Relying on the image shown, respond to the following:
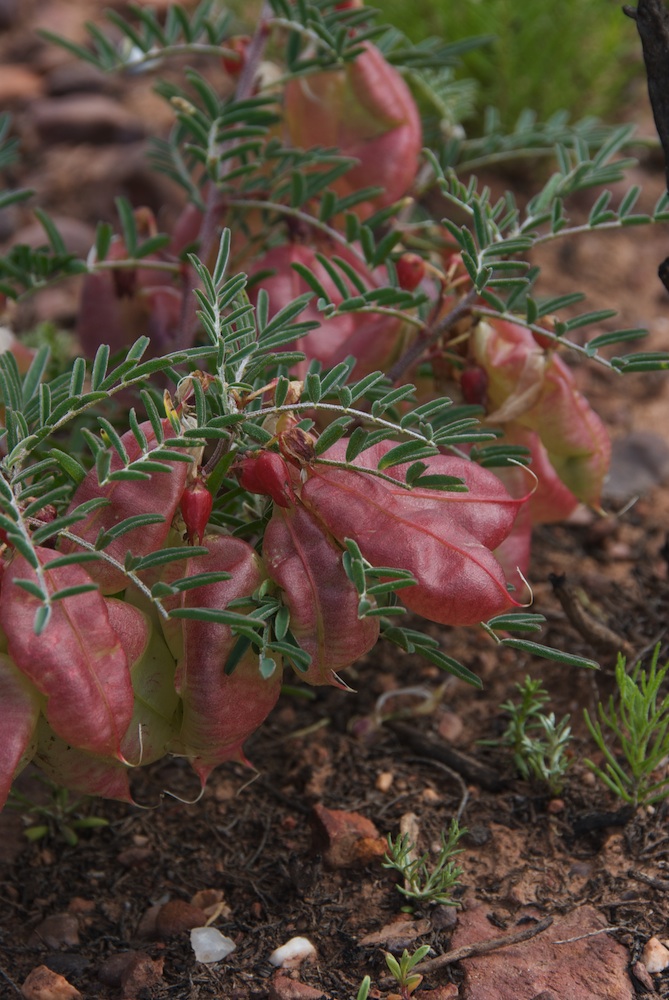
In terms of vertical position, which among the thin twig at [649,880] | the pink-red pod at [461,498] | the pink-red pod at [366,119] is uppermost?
the pink-red pod at [366,119]

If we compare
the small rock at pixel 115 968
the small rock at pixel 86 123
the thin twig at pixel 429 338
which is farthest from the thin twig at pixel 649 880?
the small rock at pixel 86 123

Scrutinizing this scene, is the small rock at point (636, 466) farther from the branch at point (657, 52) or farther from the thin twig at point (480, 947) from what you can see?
the thin twig at point (480, 947)

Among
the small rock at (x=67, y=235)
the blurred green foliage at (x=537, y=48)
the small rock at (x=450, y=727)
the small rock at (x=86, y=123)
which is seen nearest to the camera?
the small rock at (x=450, y=727)

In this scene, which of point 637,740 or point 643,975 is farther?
point 637,740

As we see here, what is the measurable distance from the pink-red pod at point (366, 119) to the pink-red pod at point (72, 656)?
975 millimetres

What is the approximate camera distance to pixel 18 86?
148 inches

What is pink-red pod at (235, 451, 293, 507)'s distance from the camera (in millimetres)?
1211

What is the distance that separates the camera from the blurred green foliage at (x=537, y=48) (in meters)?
3.15

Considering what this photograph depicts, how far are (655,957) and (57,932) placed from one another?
0.75m

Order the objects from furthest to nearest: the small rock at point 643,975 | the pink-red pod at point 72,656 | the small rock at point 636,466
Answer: the small rock at point 636,466, the small rock at point 643,975, the pink-red pod at point 72,656

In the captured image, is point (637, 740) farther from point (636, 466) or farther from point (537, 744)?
point (636, 466)

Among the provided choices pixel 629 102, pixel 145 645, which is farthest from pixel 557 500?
pixel 629 102

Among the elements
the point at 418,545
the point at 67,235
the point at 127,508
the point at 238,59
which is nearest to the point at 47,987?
the point at 127,508

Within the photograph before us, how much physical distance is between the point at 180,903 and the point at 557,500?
806 mm
